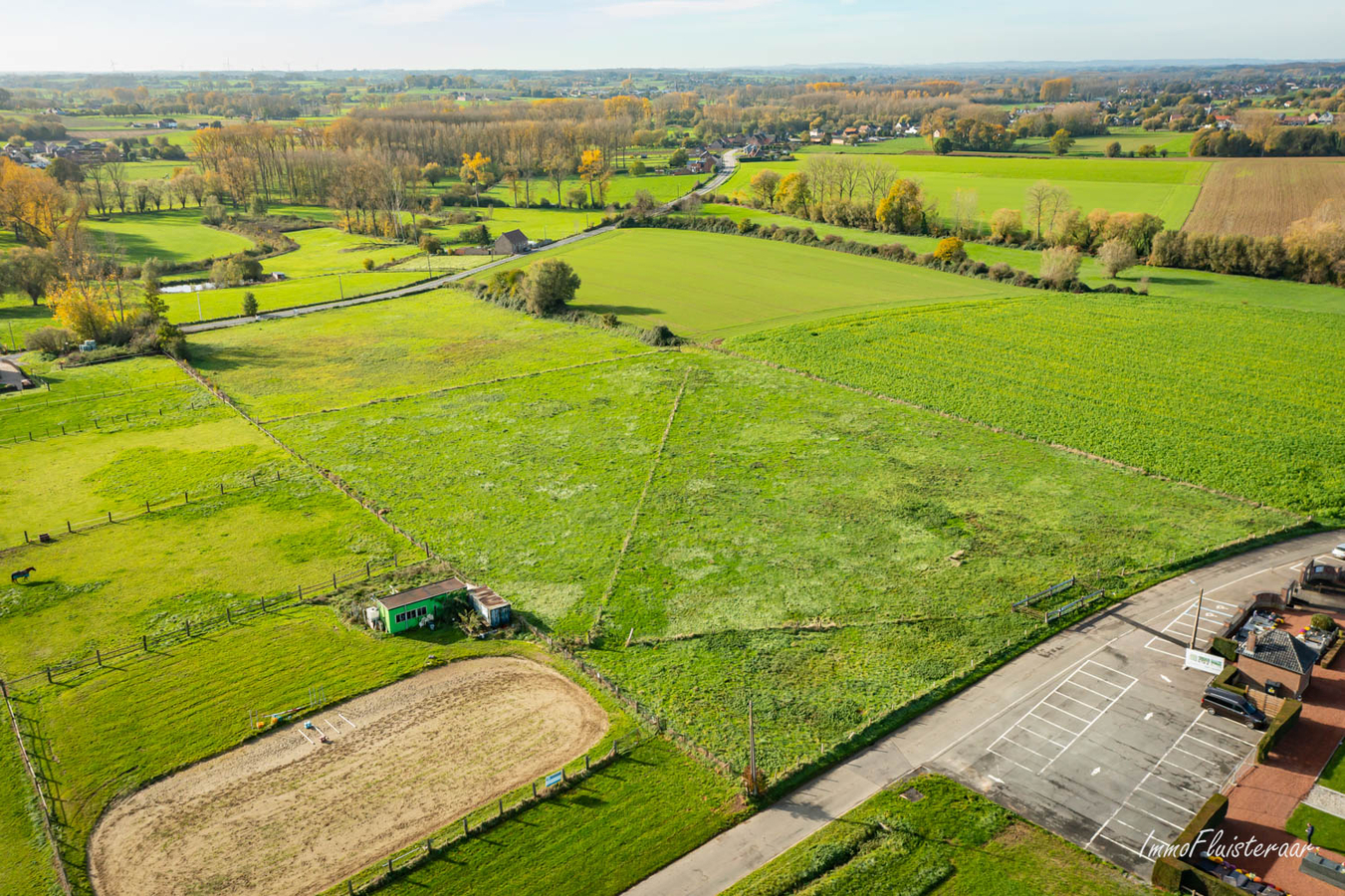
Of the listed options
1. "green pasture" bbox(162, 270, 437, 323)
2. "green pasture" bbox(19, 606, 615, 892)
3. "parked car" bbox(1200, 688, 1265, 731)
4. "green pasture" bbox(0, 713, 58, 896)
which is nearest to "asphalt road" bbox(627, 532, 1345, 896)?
"parked car" bbox(1200, 688, 1265, 731)

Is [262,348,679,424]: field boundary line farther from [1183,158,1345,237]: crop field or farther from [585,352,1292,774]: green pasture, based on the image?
[1183,158,1345,237]: crop field

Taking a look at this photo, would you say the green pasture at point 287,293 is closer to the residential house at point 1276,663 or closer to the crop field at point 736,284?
the crop field at point 736,284

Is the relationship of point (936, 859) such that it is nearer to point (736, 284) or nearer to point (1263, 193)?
point (736, 284)

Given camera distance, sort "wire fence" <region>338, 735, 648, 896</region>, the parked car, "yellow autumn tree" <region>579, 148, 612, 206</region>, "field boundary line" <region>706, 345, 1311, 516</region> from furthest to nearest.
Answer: "yellow autumn tree" <region>579, 148, 612, 206</region>, "field boundary line" <region>706, 345, 1311, 516</region>, the parked car, "wire fence" <region>338, 735, 648, 896</region>

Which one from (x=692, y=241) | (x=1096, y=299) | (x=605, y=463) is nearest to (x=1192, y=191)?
(x=1096, y=299)

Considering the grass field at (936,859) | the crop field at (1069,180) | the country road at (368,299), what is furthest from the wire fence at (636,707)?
the crop field at (1069,180)

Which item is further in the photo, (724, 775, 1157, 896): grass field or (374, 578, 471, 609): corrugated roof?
(374, 578, 471, 609): corrugated roof
